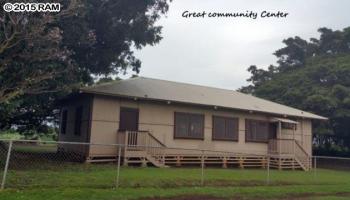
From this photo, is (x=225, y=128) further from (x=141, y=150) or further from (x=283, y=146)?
(x=141, y=150)

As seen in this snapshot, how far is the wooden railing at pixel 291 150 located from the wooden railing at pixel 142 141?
24.1 ft

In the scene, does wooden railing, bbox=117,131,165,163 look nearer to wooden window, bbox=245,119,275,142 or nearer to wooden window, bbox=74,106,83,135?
wooden window, bbox=74,106,83,135

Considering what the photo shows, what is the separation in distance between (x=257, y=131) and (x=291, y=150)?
2162 millimetres

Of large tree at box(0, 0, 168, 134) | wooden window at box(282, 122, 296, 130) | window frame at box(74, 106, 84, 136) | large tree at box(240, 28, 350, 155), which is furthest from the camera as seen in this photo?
large tree at box(240, 28, 350, 155)

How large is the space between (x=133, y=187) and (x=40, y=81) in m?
5.05

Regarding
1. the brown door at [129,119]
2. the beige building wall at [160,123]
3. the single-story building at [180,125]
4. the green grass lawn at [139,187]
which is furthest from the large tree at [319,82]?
the brown door at [129,119]

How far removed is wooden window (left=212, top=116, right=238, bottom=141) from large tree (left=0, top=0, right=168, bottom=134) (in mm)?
5229

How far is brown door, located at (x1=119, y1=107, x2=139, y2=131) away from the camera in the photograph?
17.6 metres

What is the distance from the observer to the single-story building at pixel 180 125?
16984 millimetres

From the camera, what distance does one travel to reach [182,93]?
21000mm

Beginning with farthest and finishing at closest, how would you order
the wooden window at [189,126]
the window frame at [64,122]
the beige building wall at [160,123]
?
the window frame at [64,122], the wooden window at [189,126], the beige building wall at [160,123]

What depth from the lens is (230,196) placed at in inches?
413

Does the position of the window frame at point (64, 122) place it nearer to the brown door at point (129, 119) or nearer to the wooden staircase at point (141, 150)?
the brown door at point (129, 119)

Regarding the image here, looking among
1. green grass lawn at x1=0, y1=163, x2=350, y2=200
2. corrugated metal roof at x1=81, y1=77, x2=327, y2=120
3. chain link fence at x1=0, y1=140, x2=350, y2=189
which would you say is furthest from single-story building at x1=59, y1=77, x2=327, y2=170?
green grass lawn at x1=0, y1=163, x2=350, y2=200
